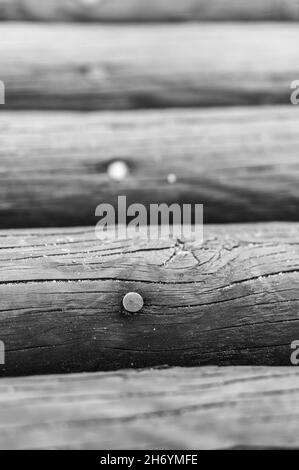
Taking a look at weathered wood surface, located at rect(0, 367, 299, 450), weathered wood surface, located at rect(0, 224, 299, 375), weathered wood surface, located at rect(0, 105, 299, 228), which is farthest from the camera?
weathered wood surface, located at rect(0, 105, 299, 228)

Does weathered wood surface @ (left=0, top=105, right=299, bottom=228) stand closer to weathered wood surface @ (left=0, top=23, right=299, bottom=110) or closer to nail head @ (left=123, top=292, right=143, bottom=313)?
weathered wood surface @ (left=0, top=23, right=299, bottom=110)

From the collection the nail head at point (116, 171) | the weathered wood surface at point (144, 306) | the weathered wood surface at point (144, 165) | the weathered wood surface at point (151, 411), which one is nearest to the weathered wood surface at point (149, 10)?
the weathered wood surface at point (144, 165)

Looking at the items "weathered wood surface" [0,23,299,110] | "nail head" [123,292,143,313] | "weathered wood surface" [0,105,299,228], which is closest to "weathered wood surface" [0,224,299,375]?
"nail head" [123,292,143,313]

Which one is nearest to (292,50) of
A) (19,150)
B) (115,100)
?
(115,100)

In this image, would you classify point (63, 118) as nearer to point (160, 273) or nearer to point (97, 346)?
point (160, 273)

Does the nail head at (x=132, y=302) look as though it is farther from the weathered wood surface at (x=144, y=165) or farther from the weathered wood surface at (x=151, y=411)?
the weathered wood surface at (x=144, y=165)
